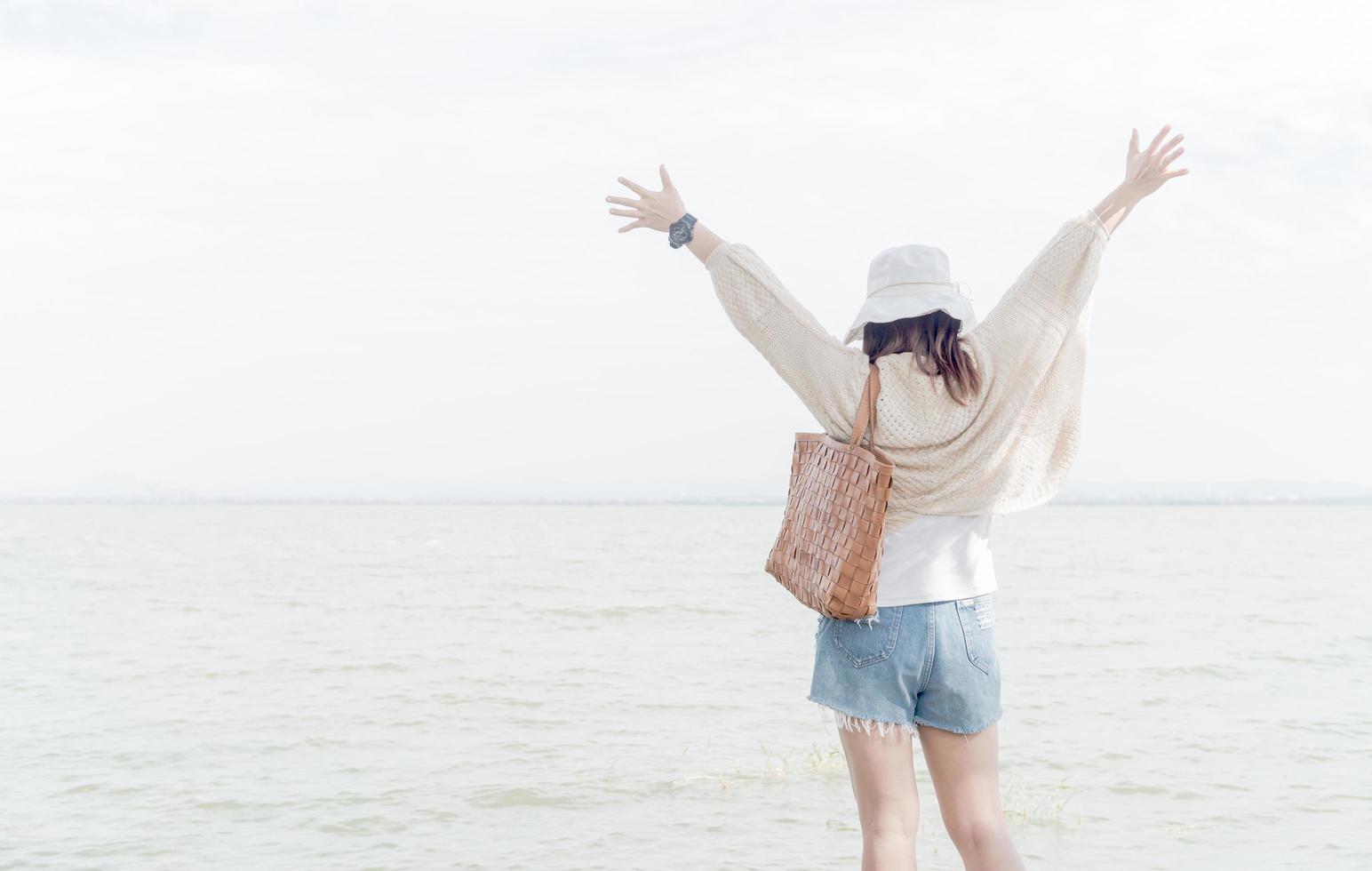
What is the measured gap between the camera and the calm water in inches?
230

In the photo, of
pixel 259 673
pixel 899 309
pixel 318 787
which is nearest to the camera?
pixel 899 309

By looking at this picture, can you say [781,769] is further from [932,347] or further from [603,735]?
[932,347]

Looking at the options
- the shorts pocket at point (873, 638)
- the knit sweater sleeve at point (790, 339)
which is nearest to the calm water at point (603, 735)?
the shorts pocket at point (873, 638)

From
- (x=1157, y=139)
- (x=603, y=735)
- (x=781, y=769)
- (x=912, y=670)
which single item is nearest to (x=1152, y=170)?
(x=1157, y=139)

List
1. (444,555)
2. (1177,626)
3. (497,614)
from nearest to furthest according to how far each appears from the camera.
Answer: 1. (1177,626)
2. (497,614)
3. (444,555)

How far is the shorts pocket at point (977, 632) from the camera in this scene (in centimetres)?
279

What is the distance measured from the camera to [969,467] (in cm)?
277

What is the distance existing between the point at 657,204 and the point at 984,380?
Answer: 0.95 m

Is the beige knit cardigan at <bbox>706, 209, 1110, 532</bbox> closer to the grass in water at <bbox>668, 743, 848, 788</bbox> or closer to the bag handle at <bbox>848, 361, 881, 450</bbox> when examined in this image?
the bag handle at <bbox>848, 361, 881, 450</bbox>

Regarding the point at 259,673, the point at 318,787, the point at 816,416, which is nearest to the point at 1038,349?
the point at 816,416

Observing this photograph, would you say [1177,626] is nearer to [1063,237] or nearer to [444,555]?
[1063,237]

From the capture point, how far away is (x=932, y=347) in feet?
9.04

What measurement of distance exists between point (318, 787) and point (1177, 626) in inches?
473

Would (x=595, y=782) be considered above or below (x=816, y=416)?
below
